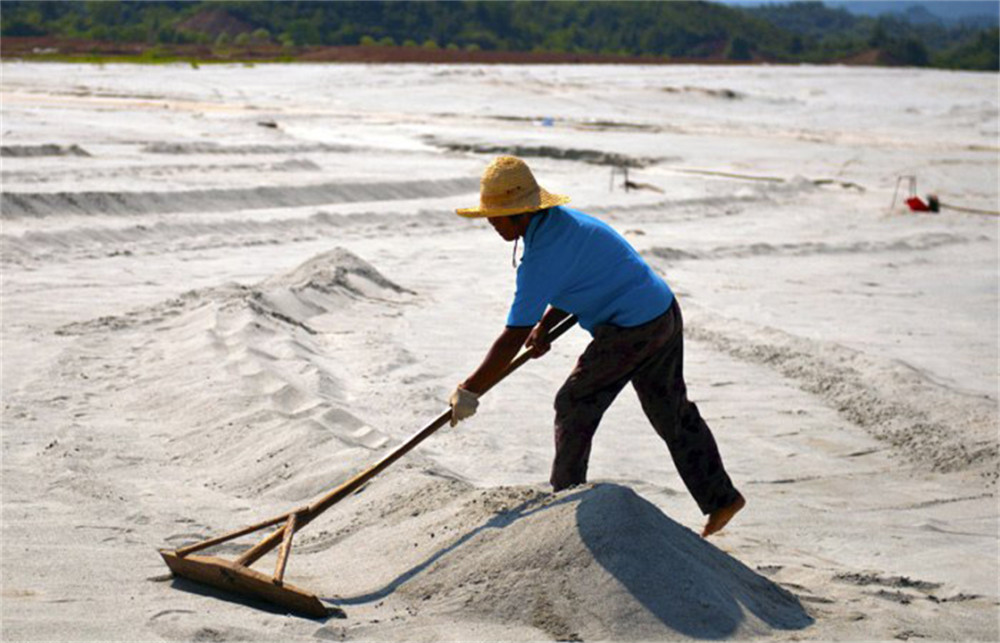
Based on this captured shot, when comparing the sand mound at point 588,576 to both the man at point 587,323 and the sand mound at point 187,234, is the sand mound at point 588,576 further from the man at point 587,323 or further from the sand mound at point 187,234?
the sand mound at point 187,234

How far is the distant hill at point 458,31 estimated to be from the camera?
56219 millimetres

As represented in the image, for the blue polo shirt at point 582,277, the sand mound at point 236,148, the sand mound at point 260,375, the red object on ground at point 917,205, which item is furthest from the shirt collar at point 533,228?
the sand mound at point 236,148

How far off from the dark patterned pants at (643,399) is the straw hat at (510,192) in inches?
19.7

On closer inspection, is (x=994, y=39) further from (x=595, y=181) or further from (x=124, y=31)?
(x=595, y=181)

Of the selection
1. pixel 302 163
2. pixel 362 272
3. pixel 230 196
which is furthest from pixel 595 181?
pixel 362 272

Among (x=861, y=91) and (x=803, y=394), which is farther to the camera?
(x=861, y=91)

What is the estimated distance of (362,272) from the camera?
364 inches

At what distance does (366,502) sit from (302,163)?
11451 millimetres

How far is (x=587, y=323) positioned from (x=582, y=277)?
22 cm

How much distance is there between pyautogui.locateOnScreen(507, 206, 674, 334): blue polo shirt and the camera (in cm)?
390

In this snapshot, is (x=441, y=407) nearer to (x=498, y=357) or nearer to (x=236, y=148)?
(x=498, y=357)

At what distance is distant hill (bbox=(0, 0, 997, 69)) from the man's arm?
46.5 meters

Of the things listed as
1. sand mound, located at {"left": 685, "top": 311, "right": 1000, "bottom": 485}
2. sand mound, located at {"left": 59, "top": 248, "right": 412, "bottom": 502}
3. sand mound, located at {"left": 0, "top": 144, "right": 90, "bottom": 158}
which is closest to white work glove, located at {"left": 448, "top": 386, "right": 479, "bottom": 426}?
sand mound, located at {"left": 59, "top": 248, "right": 412, "bottom": 502}

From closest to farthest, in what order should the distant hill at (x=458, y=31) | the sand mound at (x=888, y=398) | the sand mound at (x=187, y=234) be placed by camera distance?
1. the sand mound at (x=888, y=398)
2. the sand mound at (x=187, y=234)
3. the distant hill at (x=458, y=31)
